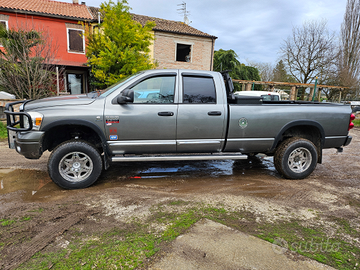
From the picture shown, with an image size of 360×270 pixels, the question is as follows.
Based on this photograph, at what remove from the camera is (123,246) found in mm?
2410

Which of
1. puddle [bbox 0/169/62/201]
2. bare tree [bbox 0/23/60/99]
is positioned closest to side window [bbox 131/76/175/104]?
puddle [bbox 0/169/62/201]

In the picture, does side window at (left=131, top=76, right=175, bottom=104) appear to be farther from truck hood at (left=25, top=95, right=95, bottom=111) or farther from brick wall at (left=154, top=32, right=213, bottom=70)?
brick wall at (left=154, top=32, right=213, bottom=70)

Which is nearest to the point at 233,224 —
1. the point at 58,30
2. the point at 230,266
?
the point at 230,266

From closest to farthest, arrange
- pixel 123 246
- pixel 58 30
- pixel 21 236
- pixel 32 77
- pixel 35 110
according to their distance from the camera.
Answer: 1. pixel 123 246
2. pixel 21 236
3. pixel 35 110
4. pixel 32 77
5. pixel 58 30

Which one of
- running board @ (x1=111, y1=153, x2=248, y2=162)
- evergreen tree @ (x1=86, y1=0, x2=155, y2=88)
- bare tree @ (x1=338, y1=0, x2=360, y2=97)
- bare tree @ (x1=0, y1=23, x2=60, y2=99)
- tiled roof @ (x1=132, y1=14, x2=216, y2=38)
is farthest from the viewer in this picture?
bare tree @ (x1=338, y1=0, x2=360, y2=97)

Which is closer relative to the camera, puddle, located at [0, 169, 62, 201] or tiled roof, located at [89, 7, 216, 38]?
puddle, located at [0, 169, 62, 201]

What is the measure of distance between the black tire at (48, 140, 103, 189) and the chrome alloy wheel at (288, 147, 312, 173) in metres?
3.68

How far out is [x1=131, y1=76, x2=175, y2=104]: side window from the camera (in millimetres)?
4032

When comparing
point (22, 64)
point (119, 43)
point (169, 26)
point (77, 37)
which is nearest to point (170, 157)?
point (119, 43)

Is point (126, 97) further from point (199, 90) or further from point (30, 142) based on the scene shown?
point (30, 142)

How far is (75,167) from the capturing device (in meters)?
3.87

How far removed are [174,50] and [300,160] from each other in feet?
60.0

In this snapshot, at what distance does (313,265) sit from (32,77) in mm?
12074

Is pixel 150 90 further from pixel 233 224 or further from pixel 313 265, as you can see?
pixel 313 265
